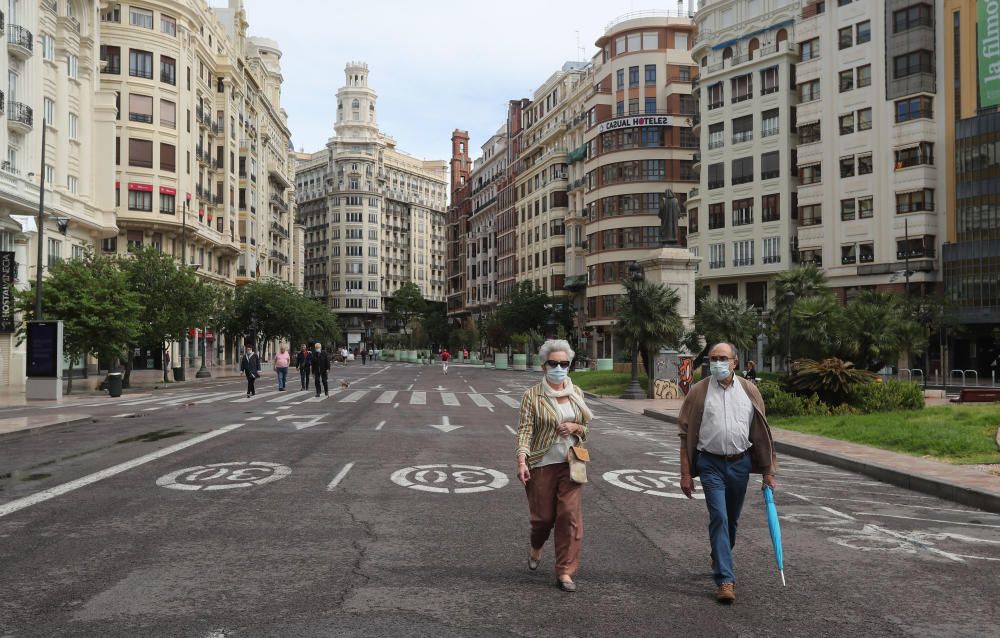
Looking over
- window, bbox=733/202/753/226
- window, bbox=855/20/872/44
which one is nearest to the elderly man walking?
window, bbox=855/20/872/44

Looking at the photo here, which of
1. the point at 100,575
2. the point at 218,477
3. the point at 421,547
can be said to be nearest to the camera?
the point at 100,575

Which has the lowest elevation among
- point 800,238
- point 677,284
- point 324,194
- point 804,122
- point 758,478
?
point 758,478

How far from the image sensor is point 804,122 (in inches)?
2162

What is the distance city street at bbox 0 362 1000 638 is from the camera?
17.1 ft

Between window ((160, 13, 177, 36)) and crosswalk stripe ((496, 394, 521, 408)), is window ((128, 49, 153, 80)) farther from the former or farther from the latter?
crosswalk stripe ((496, 394, 521, 408))

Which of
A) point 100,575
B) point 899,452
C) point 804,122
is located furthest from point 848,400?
point 804,122

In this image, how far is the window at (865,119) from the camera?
5150 centimetres

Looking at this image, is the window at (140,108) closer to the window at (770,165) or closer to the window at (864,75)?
the window at (770,165)

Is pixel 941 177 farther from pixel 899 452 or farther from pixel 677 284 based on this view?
pixel 899 452

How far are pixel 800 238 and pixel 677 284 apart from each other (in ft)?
86.5

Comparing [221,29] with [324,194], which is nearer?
[221,29]

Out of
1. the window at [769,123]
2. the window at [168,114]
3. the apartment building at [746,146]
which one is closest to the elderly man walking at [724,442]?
the apartment building at [746,146]

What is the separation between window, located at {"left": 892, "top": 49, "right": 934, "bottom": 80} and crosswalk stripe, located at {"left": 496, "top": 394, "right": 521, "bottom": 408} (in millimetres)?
34616

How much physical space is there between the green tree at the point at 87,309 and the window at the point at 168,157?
82.9 ft
